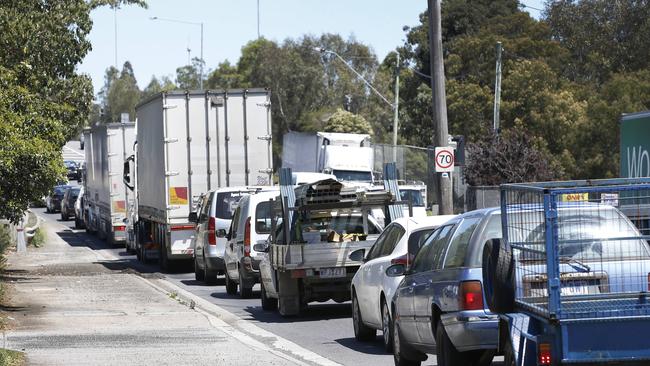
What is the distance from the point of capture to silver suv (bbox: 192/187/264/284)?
87.1ft

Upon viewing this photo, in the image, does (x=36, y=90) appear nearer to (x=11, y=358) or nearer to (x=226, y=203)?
(x=226, y=203)

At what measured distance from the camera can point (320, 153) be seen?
47125 millimetres

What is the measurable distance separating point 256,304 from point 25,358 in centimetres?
884

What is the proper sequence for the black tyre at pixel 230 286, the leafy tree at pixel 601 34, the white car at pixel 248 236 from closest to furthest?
the white car at pixel 248 236
the black tyre at pixel 230 286
the leafy tree at pixel 601 34

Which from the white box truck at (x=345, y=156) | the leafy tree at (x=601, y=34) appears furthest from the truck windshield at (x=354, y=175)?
the leafy tree at (x=601, y=34)

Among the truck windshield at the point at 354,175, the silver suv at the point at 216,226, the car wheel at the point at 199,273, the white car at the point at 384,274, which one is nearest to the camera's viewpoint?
the white car at the point at 384,274

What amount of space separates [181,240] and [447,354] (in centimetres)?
2031

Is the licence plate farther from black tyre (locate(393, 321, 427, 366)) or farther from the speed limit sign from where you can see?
the speed limit sign

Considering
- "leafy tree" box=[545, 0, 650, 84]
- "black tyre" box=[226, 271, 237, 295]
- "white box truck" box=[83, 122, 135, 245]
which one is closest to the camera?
"black tyre" box=[226, 271, 237, 295]

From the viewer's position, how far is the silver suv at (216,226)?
26.6 metres

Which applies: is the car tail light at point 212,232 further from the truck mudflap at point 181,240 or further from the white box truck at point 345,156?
the white box truck at point 345,156

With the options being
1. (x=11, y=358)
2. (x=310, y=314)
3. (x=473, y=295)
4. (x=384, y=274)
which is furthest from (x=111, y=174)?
(x=473, y=295)

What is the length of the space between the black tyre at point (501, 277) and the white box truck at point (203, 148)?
2174 centimetres

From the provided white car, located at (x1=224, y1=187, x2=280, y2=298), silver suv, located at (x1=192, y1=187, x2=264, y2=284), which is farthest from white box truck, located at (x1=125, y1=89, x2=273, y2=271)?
white car, located at (x1=224, y1=187, x2=280, y2=298)
